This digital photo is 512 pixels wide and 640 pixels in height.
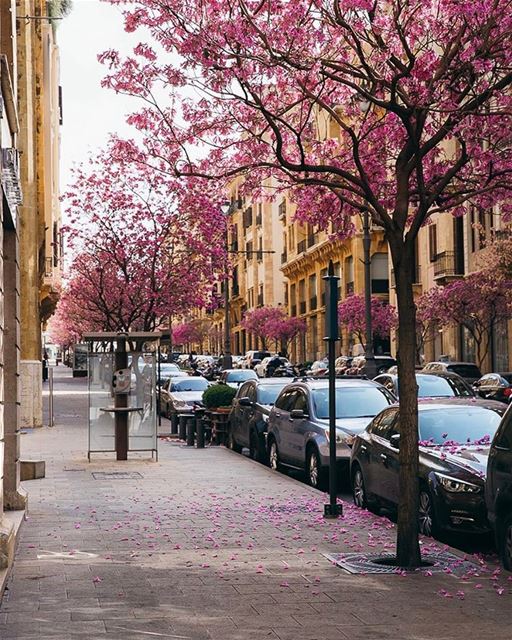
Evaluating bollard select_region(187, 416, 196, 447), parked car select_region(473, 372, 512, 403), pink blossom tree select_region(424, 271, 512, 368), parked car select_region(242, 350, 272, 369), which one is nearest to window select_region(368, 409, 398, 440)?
bollard select_region(187, 416, 196, 447)

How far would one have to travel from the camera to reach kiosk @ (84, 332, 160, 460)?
2086cm

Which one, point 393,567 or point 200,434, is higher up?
point 200,434

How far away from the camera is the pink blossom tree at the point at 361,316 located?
201 feet

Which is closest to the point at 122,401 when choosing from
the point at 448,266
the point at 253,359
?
the point at 448,266

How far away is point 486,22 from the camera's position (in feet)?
36.9

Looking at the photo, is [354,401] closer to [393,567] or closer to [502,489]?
[393,567]

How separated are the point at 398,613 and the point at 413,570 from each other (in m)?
1.81

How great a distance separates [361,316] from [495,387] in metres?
28.1

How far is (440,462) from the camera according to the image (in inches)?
482

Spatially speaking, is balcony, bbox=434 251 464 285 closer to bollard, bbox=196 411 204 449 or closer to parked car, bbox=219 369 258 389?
parked car, bbox=219 369 258 389

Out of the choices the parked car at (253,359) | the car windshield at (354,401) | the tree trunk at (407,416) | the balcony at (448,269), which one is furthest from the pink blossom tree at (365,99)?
the parked car at (253,359)

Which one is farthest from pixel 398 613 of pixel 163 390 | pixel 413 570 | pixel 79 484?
pixel 163 390

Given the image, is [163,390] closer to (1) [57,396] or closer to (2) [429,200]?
(1) [57,396]

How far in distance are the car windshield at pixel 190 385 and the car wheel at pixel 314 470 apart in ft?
60.2
